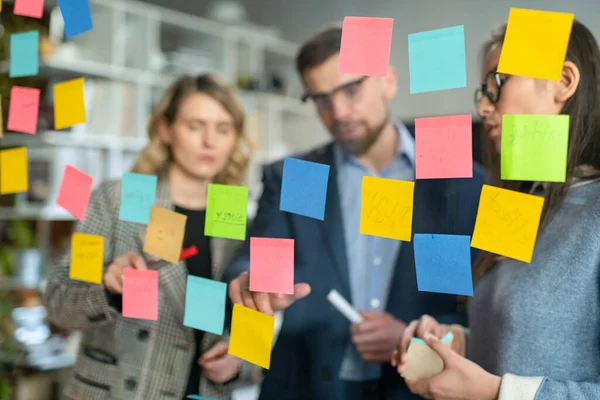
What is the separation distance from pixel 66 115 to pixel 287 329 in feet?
2.19

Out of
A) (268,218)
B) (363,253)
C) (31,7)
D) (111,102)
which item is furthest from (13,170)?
(111,102)

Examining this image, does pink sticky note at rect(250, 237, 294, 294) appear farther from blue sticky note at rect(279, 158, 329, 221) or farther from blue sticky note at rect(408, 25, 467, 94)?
blue sticky note at rect(408, 25, 467, 94)

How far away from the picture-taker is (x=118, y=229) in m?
1.17

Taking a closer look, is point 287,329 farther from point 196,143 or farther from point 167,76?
point 167,76

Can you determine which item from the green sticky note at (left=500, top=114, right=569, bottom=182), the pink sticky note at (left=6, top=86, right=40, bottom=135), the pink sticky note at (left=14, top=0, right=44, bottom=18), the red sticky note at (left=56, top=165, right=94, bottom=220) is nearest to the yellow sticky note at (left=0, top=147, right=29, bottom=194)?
the pink sticky note at (left=6, top=86, right=40, bottom=135)

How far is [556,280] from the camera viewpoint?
0.73 m

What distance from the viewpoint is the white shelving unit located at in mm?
2090

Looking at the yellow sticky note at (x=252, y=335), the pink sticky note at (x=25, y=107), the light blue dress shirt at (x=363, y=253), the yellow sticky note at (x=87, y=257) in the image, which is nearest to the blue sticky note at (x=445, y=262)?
the yellow sticky note at (x=252, y=335)

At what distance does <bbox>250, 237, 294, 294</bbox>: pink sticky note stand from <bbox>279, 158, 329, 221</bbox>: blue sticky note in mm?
69

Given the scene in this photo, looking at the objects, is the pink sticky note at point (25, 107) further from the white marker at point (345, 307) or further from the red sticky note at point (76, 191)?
the white marker at point (345, 307)

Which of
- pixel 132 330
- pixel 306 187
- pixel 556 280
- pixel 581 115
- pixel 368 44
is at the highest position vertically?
pixel 368 44

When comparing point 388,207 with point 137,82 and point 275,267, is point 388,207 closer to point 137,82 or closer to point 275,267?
point 275,267

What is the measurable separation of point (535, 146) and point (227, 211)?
51cm

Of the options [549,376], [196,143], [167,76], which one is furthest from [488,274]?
[167,76]
